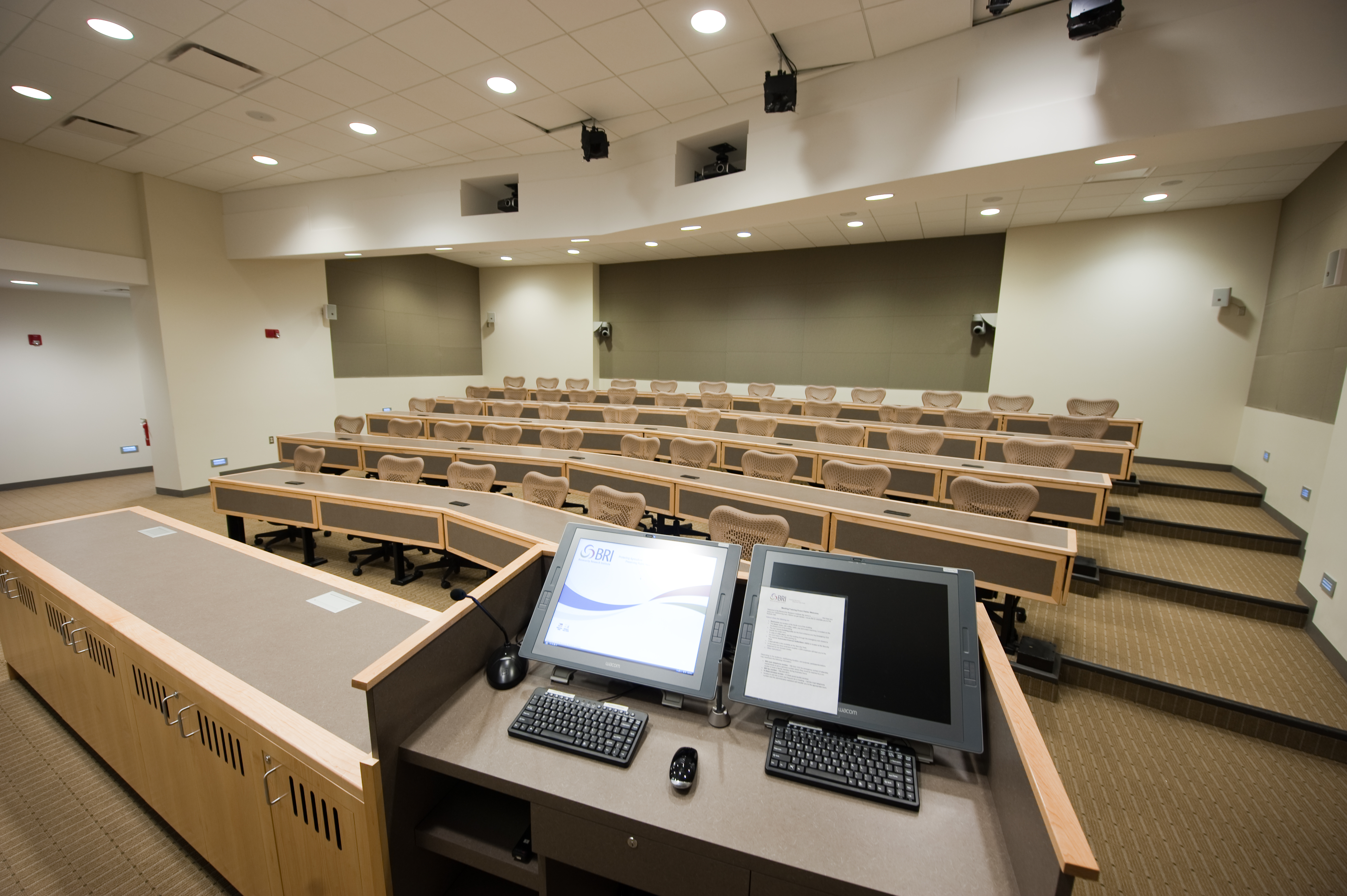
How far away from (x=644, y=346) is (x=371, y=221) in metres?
5.52

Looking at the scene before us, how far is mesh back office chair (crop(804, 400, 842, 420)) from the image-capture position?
6.85 meters

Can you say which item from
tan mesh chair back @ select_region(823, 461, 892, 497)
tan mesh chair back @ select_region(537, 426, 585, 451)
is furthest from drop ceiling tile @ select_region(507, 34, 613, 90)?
tan mesh chair back @ select_region(823, 461, 892, 497)

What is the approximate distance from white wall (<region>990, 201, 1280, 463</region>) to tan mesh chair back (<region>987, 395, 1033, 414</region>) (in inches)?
33.2

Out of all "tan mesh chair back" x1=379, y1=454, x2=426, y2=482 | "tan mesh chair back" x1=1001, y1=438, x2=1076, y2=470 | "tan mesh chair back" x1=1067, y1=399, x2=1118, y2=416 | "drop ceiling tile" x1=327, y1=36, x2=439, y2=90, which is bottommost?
"tan mesh chair back" x1=379, y1=454, x2=426, y2=482

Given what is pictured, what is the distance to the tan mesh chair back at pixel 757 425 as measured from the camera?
588 centimetres

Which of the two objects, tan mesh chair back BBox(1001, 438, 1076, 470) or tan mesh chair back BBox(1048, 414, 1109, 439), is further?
tan mesh chair back BBox(1048, 414, 1109, 439)

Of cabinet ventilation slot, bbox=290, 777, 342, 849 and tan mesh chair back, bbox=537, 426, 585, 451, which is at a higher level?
tan mesh chair back, bbox=537, 426, 585, 451

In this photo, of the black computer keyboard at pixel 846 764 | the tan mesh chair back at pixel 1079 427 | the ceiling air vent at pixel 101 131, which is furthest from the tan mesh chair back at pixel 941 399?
the ceiling air vent at pixel 101 131

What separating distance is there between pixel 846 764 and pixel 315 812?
1.26 m

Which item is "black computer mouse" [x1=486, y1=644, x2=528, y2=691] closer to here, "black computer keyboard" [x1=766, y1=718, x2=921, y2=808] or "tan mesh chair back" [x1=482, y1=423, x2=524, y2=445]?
"black computer keyboard" [x1=766, y1=718, x2=921, y2=808]

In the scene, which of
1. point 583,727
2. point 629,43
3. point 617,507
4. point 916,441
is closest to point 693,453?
point 617,507

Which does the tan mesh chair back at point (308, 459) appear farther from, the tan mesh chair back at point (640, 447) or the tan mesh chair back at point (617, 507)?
the tan mesh chair back at point (617, 507)

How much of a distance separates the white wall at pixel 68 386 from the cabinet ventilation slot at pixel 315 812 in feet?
30.0

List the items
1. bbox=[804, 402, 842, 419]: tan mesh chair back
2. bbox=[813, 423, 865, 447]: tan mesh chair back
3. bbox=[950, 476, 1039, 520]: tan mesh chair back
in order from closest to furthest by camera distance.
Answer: bbox=[950, 476, 1039, 520]: tan mesh chair back
bbox=[813, 423, 865, 447]: tan mesh chair back
bbox=[804, 402, 842, 419]: tan mesh chair back
